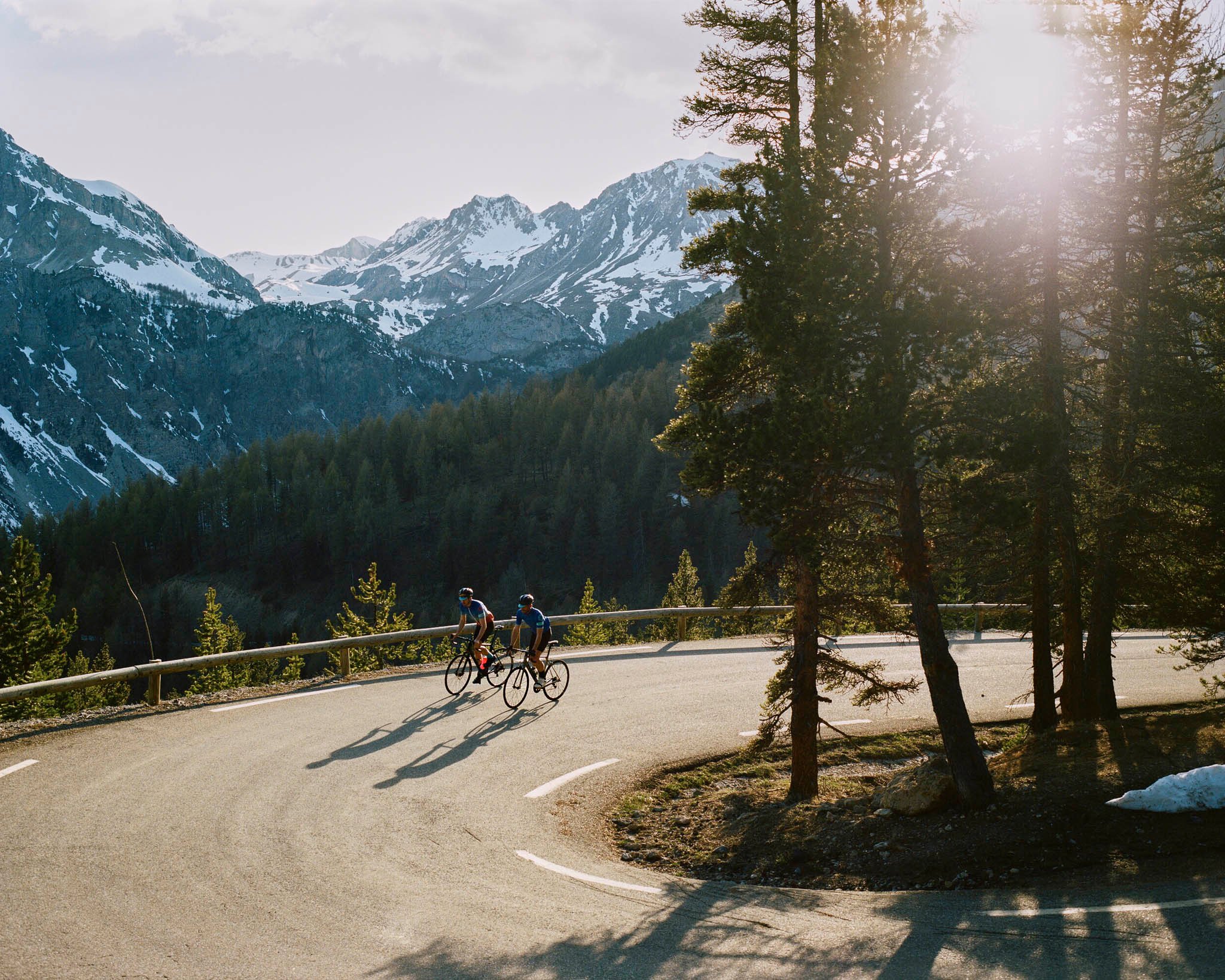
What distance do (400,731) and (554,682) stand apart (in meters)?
3.54

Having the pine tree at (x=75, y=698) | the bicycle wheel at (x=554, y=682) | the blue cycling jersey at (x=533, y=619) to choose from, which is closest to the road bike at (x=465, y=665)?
the bicycle wheel at (x=554, y=682)

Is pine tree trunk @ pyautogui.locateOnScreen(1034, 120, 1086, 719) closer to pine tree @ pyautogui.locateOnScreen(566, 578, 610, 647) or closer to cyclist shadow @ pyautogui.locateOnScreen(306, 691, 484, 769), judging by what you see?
cyclist shadow @ pyautogui.locateOnScreen(306, 691, 484, 769)

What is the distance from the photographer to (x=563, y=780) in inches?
467

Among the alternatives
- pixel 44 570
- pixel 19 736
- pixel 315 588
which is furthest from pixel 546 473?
pixel 19 736

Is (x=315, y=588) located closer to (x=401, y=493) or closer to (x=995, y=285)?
(x=401, y=493)

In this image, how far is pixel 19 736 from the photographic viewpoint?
40.4ft

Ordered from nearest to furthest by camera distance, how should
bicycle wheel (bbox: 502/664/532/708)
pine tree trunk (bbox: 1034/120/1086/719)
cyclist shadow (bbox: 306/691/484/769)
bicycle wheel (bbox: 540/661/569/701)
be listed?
pine tree trunk (bbox: 1034/120/1086/719) < cyclist shadow (bbox: 306/691/484/769) < bicycle wheel (bbox: 502/664/532/708) < bicycle wheel (bbox: 540/661/569/701)

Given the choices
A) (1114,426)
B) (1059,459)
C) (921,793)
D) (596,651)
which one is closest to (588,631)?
(596,651)

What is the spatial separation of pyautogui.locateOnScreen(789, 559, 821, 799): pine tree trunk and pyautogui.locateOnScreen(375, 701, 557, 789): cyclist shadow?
15.4 feet

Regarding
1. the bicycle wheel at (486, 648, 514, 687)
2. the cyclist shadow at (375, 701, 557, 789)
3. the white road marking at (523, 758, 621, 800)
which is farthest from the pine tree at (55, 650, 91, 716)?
the white road marking at (523, 758, 621, 800)

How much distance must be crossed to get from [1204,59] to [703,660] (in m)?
14.7

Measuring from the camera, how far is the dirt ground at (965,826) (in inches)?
320

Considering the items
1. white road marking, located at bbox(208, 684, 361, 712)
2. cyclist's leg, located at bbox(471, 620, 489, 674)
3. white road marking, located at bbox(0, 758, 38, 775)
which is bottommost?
white road marking, located at bbox(0, 758, 38, 775)

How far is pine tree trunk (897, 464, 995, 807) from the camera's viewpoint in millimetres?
9656
